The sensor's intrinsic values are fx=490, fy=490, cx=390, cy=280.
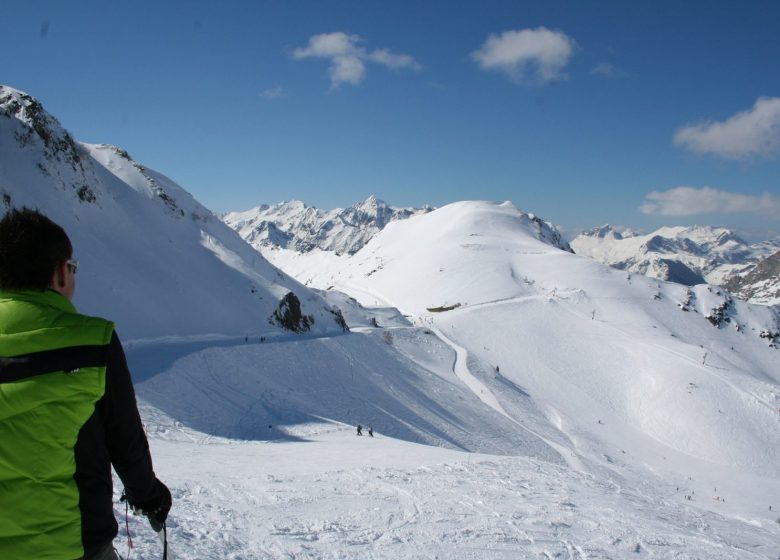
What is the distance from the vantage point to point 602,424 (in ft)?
167

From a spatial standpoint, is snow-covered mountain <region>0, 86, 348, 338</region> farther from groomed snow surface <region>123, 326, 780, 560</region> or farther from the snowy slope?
the snowy slope

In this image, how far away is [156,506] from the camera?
3.94m

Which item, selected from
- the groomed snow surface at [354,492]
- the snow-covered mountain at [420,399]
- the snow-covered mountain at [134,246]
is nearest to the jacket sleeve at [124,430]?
the groomed snow surface at [354,492]

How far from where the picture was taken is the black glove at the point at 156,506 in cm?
387

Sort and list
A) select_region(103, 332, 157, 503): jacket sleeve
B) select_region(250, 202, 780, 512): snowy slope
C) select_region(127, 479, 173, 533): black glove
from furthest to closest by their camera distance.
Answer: select_region(250, 202, 780, 512): snowy slope, select_region(127, 479, 173, 533): black glove, select_region(103, 332, 157, 503): jacket sleeve

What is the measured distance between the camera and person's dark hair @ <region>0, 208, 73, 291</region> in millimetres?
3084

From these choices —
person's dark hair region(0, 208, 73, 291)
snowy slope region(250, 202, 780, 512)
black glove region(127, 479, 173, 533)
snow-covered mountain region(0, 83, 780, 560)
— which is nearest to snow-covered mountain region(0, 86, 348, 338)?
snow-covered mountain region(0, 83, 780, 560)

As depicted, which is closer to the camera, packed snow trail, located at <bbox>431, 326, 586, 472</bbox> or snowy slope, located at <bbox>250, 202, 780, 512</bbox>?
packed snow trail, located at <bbox>431, 326, 586, 472</bbox>

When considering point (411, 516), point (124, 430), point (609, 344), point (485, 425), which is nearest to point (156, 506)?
point (124, 430)

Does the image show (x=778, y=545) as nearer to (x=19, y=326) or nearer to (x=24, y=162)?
(x=19, y=326)

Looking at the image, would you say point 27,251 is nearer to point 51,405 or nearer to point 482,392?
point 51,405

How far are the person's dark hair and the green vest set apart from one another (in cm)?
9

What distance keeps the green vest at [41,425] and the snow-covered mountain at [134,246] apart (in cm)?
3229

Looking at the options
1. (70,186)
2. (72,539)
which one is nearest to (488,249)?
(70,186)
